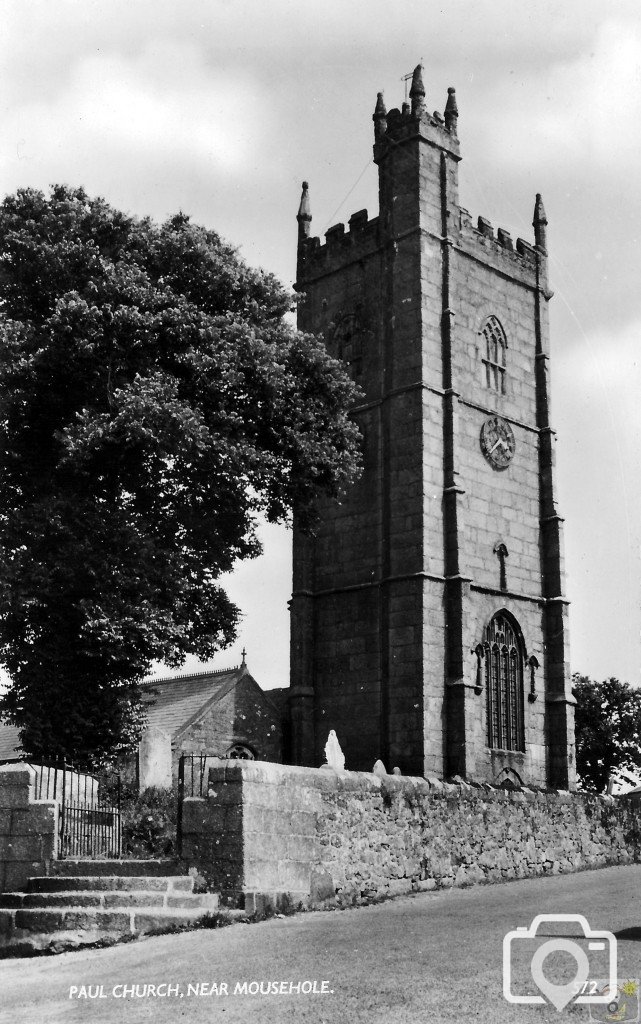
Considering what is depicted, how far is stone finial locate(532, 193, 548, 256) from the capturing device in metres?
39.9

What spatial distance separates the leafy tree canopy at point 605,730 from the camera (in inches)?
1767

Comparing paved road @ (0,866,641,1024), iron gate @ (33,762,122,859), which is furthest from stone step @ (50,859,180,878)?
paved road @ (0,866,641,1024)

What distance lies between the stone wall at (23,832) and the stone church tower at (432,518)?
18604mm

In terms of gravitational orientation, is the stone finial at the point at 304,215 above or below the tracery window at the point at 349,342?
above

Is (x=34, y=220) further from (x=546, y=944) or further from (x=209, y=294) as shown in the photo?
(x=546, y=944)

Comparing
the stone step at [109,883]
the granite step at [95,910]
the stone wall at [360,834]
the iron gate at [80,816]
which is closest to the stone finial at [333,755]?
the stone wall at [360,834]

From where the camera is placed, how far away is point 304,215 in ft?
129

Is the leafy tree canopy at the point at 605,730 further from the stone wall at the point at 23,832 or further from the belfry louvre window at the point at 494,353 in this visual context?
the stone wall at the point at 23,832

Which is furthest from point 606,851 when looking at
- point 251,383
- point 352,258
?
point 352,258

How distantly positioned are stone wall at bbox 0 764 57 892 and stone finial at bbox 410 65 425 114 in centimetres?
2693

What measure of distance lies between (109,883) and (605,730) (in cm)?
3500

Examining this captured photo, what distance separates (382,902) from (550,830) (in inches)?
235

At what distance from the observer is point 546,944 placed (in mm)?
9312

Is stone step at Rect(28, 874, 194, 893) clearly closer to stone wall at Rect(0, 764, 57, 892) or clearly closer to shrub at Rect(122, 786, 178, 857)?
stone wall at Rect(0, 764, 57, 892)
